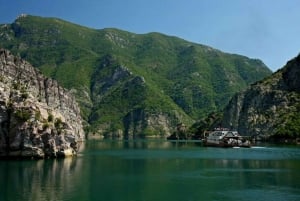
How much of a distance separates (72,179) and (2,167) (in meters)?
23.9

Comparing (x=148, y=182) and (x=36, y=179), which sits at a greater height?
(x=36, y=179)

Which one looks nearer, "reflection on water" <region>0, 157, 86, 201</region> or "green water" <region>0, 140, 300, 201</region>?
"green water" <region>0, 140, 300, 201</region>

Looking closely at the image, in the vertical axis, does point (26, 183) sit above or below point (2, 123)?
below

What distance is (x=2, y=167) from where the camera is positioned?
90438 millimetres

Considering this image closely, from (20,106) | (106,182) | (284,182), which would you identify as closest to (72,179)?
(106,182)

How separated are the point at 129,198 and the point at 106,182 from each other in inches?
585

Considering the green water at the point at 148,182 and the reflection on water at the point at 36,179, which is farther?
the reflection on water at the point at 36,179

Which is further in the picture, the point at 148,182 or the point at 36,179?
the point at 36,179

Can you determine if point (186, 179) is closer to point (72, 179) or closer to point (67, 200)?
point (72, 179)

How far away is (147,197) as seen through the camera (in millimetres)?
57062

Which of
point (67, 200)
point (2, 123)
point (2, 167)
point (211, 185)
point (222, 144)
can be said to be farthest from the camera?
point (222, 144)

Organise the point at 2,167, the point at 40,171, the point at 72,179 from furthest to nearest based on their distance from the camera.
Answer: the point at 2,167
the point at 40,171
the point at 72,179

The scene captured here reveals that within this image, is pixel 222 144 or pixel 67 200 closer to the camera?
pixel 67 200

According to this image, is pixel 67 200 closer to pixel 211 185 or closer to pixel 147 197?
pixel 147 197
